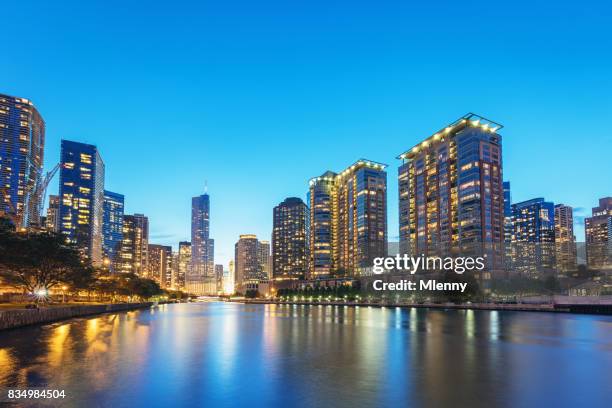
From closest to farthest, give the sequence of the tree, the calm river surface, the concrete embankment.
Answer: the calm river surface < the concrete embankment < the tree

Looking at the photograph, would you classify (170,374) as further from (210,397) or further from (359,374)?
(359,374)

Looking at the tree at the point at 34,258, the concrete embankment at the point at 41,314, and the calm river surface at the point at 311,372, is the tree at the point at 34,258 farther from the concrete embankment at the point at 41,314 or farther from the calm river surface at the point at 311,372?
the calm river surface at the point at 311,372

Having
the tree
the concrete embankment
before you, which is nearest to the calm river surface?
the concrete embankment

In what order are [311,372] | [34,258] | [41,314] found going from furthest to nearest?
1. [34,258]
2. [41,314]
3. [311,372]

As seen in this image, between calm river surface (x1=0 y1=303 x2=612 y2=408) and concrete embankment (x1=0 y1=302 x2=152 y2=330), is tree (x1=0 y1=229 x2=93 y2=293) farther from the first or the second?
calm river surface (x1=0 y1=303 x2=612 y2=408)

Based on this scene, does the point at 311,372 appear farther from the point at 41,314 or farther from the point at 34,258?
the point at 34,258

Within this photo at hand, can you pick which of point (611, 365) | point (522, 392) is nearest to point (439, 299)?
point (611, 365)

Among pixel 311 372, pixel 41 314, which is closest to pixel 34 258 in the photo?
pixel 41 314

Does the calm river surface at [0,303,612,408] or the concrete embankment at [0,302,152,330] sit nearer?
the calm river surface at [0,303,612,408]

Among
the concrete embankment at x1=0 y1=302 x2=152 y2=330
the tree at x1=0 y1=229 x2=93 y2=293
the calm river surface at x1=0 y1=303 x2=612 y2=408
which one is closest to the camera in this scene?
the calm river surface at x1=0 y1=303 x2=612 y2=408

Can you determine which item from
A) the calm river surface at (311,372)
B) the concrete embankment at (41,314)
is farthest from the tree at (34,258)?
the calm river surface at (311,372)

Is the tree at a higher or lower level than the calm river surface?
higher
